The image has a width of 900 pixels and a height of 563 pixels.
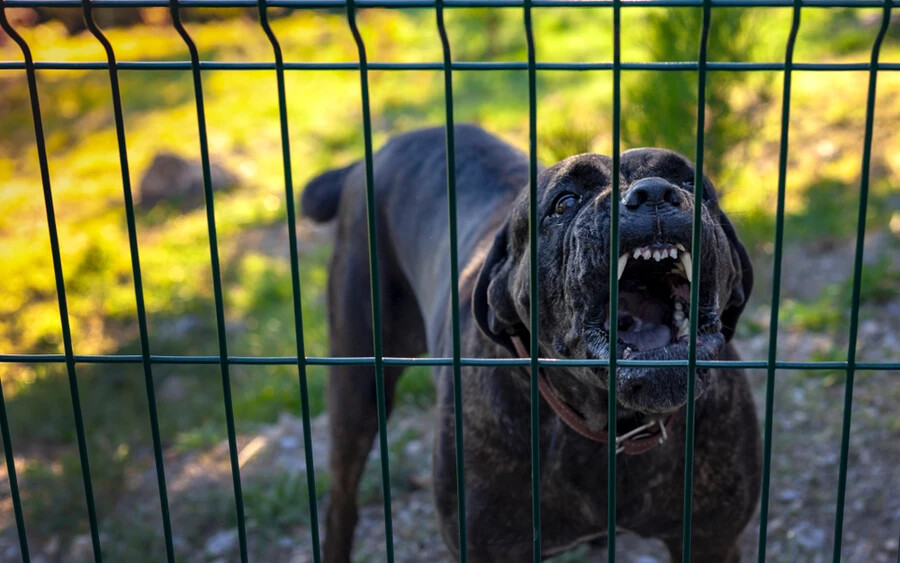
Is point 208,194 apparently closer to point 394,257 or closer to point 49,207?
point 49,207

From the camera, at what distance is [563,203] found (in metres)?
2.84

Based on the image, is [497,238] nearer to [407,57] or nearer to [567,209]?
[567,209]

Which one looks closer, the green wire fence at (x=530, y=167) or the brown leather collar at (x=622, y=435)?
the green wire fence at (x=530, y=167)

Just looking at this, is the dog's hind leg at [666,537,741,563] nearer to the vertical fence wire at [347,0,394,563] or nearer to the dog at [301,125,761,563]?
the dog at [301,125,761,563]

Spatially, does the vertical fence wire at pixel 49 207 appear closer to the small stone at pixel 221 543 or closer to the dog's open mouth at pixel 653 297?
the dog's open mouth at pixel 653 297

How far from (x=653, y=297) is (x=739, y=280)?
1.00 ft

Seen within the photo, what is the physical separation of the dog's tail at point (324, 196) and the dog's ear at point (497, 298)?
1.76m

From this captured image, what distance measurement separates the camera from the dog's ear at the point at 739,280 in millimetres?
2943

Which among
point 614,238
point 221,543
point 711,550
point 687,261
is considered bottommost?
point 221,543

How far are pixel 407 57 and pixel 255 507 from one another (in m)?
10.3

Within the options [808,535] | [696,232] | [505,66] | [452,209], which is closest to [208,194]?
[452,209]

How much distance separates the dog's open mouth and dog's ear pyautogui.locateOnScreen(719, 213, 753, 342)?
24 cm

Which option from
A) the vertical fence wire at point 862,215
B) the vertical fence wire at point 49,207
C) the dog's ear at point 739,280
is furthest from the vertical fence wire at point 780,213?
the vertical fence wire at point 49,207

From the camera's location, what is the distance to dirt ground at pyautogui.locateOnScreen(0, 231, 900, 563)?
167 inches
